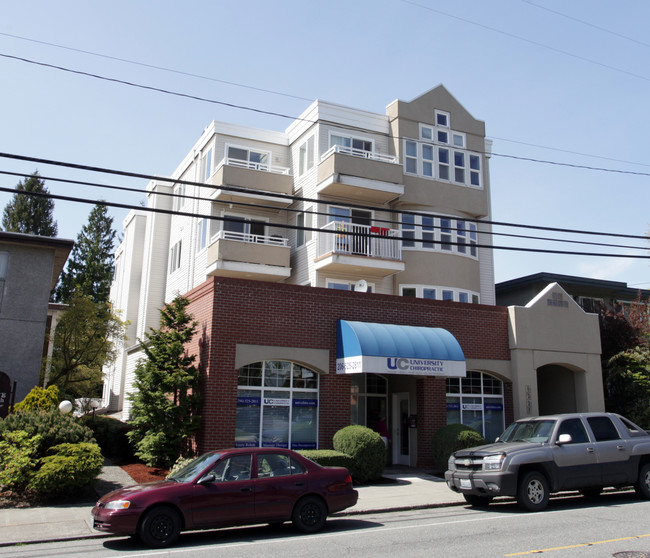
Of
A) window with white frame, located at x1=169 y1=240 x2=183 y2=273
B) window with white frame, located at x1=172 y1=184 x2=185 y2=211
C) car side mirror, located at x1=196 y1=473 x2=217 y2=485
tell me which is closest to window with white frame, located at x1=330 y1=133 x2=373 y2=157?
window with white frame, located at x1=172 y1=184 x2=185 y2=211

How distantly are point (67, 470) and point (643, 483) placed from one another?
12354 millimetres

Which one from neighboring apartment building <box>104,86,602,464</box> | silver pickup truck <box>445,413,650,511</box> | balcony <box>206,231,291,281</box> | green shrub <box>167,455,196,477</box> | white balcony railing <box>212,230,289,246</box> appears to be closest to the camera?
silver pickup truck <box>445,413,650,511</box>

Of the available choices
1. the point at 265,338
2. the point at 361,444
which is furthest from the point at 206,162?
the point at 361,444

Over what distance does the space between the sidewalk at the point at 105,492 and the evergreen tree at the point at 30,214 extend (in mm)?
39085

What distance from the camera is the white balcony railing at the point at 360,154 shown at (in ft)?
81.3

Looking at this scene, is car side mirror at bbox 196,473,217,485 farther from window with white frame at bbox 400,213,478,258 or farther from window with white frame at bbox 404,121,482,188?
window with white frame at bbox 404,121,482,188

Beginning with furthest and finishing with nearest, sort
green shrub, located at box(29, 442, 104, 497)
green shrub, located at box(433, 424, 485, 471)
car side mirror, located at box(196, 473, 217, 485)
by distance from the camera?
green shrub, located at box(433, 424, 485, 471) < green shrub, located at box(29, 442, 104, 497) < car side mirror, located at box(196, 473, 217, 485)

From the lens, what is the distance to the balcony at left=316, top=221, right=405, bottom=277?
77.4 feet

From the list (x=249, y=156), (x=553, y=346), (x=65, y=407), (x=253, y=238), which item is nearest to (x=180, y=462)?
(x=65, y=407)

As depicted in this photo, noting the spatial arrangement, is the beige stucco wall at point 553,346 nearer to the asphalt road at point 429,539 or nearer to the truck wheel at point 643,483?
the truck wheel at point 643,483

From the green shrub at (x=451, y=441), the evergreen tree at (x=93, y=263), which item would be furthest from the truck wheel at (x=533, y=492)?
the evergreen tree at (x=93, y=263)

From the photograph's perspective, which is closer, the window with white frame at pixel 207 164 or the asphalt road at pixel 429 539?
the asphalt road at pixel 429 539

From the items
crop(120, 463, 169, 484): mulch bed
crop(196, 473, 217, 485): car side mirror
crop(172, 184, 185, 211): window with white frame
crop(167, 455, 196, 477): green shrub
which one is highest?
crop(172, 184, 185, 211): window with white frame

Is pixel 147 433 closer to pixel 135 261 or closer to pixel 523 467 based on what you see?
pixel 523 467
